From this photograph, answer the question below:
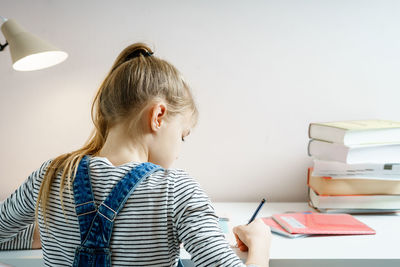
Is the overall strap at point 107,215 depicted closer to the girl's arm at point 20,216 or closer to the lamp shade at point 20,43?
the girl's arm at point 20,216

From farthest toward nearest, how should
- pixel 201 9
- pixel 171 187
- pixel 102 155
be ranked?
pixel 201 9 < pixel 102 155 < pixel 171 187

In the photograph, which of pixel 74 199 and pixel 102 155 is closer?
pixel 74 199

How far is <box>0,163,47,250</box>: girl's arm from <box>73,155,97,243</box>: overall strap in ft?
0.40

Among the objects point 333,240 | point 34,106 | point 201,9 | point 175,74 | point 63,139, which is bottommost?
point 333,240

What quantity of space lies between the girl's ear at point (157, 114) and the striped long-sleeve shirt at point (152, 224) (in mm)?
108

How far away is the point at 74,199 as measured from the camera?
2.31 ft

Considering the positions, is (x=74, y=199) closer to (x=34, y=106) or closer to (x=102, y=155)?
(x=102, y=155)

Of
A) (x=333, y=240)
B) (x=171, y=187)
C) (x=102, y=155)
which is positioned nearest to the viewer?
(x=171, y=187)

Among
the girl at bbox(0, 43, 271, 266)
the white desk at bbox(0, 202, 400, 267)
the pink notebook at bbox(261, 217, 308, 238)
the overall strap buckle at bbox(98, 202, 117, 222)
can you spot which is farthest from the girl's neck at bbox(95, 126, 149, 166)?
the pink notebook at bbox(261, 217, 308, 238)

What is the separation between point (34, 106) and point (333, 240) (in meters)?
0.99

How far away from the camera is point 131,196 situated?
2.26 ft

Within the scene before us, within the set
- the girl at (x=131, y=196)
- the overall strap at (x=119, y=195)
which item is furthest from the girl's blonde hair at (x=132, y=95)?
the overall strap at (x=119, y=195)

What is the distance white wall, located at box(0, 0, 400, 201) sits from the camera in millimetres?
1294

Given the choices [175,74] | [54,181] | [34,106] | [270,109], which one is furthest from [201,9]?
[54,181]
